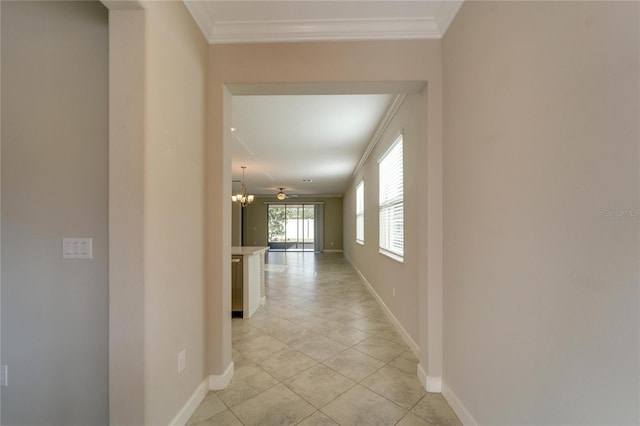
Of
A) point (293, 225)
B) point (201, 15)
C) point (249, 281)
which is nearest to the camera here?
point (201, 15)

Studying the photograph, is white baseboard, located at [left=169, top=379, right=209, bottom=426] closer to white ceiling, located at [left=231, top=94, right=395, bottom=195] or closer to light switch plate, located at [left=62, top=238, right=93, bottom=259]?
light switch plate, located at [left=62, top=238, right=93, bottom=259]

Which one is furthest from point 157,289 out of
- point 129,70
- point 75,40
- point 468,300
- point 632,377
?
point 632,377

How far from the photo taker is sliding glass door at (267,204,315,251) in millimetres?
12938

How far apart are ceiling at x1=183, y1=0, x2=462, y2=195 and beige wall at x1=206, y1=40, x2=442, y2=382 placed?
88mm

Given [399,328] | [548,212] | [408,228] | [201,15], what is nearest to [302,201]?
[399,328]

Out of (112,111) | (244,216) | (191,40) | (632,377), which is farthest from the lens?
(244,216)

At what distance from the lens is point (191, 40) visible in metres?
1.76

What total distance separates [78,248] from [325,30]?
2.10 metres

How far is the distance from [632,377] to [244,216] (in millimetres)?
12880

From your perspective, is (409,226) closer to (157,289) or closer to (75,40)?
(157,289)

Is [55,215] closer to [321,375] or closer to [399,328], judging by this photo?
[321,375]

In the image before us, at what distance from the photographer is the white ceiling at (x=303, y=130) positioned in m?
3.05

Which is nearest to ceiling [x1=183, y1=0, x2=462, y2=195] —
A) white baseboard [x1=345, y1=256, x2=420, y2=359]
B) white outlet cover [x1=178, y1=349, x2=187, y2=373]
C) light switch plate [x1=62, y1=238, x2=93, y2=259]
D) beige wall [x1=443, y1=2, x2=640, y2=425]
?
beige wall [x1=443, y1=2, x2=640, y2=425]

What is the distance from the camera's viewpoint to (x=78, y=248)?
4.71ft
